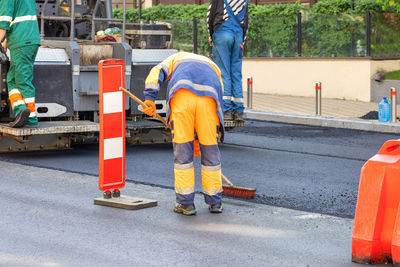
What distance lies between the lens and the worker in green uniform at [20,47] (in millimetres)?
10781

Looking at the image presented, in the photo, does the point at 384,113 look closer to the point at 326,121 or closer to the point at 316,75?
the point at 326,121

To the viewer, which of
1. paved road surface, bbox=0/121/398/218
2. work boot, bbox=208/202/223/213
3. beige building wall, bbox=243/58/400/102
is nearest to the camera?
work boot, bbox=208/202/223/213

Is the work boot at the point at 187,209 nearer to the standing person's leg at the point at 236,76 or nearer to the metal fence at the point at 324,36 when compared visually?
the standing person's leg at the point at 236,76

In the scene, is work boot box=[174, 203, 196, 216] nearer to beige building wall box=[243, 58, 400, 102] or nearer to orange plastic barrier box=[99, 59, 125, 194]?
orange plastic barrier box=[99, 59, 125, 194]

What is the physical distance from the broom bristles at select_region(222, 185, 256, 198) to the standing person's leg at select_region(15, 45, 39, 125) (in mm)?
3363

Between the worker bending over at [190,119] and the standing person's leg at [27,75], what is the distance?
11.0ft

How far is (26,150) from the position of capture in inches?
450

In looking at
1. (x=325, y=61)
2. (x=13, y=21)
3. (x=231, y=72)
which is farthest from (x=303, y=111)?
(x=13, y=21)

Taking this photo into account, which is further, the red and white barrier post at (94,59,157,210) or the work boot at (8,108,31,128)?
the work boot at (8,108,31,128)

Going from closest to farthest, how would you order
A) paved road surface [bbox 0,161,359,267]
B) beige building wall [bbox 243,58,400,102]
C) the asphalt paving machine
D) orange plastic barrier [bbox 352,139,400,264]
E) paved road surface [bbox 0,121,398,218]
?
orange plastic barrier [bbox 352,139,400,264] → paved road surface [bbox 0,161,359,267] → paved road surface [bbox 0,121,398,218] → the asphalt paving machine → beige building wall [bbox 243,58,400,102]

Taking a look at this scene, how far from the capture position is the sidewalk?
1538 centimetres

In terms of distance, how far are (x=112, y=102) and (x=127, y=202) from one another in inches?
36.9

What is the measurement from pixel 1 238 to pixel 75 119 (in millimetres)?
4877

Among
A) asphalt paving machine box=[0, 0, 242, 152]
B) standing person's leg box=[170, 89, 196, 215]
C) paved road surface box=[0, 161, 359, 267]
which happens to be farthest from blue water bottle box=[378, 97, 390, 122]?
standing person's leg box=[170, 89, 196, 215]
